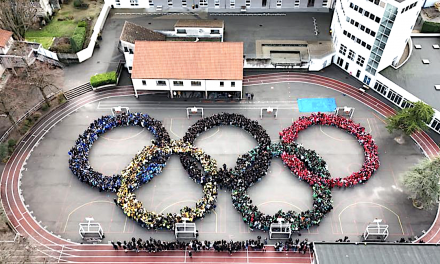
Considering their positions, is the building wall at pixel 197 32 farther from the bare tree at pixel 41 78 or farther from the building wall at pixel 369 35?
the bare tree at pixel 41 78

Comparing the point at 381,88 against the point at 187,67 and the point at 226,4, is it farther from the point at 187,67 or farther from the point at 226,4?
the point at 226,4

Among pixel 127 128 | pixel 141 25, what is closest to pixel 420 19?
pixel 141 25

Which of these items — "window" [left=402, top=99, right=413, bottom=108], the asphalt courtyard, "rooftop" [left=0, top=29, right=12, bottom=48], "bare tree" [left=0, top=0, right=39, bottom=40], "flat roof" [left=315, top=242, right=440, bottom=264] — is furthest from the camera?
"bare tree" [left=0, top=0, right=39, bottom=40]

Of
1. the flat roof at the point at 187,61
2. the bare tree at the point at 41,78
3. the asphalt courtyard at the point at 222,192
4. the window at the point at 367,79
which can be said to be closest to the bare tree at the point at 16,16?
the bare tree at the point at 41,78

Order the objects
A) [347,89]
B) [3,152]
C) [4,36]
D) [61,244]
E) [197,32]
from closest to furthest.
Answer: [61,244]
[3,152]
[347,89]
[4,36]
[197,32]

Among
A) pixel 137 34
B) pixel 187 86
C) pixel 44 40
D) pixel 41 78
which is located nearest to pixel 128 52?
pixel 137 34

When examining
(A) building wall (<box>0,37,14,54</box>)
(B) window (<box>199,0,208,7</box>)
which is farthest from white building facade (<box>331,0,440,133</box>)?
(A) building wall (<box>0,37,14,54</box>)

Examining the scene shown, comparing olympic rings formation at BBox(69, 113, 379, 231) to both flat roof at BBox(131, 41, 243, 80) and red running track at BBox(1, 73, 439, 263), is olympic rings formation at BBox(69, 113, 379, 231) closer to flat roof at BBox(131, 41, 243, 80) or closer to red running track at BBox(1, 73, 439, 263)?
red running track at BBox(1, 73, 439, 263)
